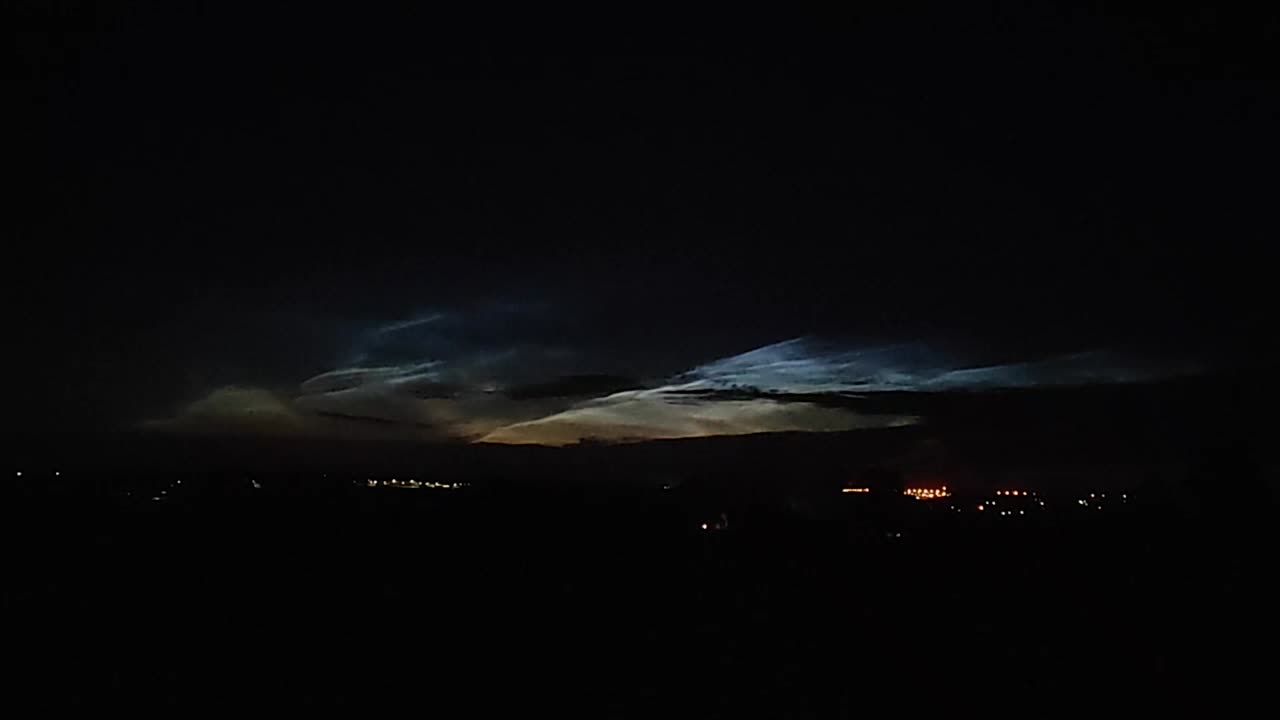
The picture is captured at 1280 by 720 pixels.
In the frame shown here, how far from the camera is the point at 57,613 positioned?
1986 centimetres

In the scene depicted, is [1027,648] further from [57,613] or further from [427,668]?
[57,613]

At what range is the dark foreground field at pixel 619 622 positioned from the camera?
597 inches

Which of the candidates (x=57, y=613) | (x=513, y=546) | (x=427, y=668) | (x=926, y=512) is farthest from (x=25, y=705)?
(x=926, y=512)

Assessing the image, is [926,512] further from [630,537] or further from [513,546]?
[513,546]

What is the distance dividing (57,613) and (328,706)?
8467mm

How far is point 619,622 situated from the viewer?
2127 cm

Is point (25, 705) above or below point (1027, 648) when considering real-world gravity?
above

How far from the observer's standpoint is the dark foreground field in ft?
49.8

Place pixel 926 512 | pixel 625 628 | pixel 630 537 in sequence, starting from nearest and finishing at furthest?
pixel 625 628, pixel 630 537, pixel 926 512

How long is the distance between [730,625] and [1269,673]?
824 cm

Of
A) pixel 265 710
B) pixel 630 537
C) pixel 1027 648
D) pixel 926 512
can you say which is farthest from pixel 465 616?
pixel 926 512

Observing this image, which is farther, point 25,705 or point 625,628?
point 625,628

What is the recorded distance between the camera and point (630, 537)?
43.1 m

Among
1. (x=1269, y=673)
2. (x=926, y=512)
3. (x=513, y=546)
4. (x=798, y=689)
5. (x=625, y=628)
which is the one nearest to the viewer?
(x=798, y=689)
